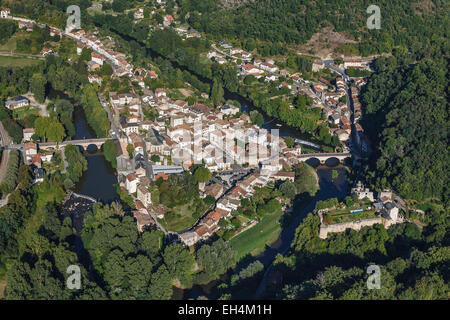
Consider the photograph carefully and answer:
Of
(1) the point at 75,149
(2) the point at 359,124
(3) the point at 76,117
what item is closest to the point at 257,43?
(2) the point at 359,124

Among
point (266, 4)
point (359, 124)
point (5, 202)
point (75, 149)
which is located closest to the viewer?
point (5, 202)

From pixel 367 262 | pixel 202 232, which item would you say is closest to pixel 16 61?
pixel 202 232

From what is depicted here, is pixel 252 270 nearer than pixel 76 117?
Yes

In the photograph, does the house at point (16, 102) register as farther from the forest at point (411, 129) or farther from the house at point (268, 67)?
the forest at point (411, 129)

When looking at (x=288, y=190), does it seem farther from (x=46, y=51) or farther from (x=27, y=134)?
(x=46, y=51)

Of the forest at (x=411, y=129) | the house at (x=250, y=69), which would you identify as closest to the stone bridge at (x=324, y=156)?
the forest at (x=411, y=129)

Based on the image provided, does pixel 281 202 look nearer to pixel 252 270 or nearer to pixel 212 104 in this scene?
pixel 252 270

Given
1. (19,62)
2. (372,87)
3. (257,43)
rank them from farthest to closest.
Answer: (257,43)
(19,62)
(372,87)
